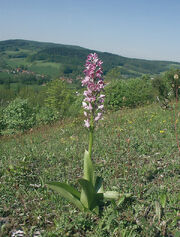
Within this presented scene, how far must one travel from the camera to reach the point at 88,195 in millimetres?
3279

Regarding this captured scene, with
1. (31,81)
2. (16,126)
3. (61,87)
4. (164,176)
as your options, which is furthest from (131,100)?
(31,81)

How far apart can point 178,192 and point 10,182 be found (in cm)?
298

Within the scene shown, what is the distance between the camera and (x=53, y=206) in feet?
11.6

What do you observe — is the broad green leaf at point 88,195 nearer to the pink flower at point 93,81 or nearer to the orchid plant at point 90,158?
the orchid plant at point 90,158

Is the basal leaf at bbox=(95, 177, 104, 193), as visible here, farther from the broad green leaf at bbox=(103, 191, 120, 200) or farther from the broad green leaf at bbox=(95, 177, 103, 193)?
the broad green leaf at bbox=(103, 191, 120, 200)

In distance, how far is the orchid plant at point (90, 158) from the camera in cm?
313

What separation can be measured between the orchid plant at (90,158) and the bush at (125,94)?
52.5 ft

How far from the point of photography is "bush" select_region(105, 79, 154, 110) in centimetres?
2164

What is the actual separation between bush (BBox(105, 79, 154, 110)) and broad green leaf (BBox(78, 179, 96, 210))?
16083 millimetres

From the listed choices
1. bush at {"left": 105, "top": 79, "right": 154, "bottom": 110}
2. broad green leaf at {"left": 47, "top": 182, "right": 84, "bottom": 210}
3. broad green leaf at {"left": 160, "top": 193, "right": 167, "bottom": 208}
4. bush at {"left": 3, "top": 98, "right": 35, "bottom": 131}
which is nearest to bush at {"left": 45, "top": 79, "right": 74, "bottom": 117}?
bush at {"left": 105, "top": 79, "right": 154, "bottom": 110}

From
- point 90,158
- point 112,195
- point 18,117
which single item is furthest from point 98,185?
point 18,117

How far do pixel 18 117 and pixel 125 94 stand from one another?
1215 centimetres

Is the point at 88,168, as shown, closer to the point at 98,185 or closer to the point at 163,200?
the point at 98,185

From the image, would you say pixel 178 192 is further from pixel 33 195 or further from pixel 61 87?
pixel 61 87
